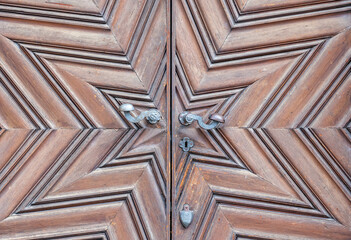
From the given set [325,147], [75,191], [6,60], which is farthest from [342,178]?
[6,60]

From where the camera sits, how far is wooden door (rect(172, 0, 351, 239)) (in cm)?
95

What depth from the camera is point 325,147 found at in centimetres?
95

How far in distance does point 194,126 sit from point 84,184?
1.10 feet

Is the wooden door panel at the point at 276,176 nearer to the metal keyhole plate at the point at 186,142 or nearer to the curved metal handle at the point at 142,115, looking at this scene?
the metal keyhole plate at the point at 186,142

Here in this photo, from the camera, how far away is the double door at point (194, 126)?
0.93m

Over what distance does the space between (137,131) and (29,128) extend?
281 mm

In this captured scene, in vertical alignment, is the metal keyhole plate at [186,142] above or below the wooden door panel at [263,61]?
below

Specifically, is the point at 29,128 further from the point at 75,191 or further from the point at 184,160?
the point at 184,160

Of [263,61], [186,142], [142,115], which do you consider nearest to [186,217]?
[186,142]

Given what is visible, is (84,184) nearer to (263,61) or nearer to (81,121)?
(81,121)

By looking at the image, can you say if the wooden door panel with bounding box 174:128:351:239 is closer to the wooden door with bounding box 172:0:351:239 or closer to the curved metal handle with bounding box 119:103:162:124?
the wooden door with bounding box 172:0:351:239

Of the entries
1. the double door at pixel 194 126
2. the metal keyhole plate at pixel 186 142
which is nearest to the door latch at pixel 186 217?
the double door at pixel 194 126

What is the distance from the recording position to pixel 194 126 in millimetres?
951

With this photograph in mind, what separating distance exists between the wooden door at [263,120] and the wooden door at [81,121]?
2.9 inches
